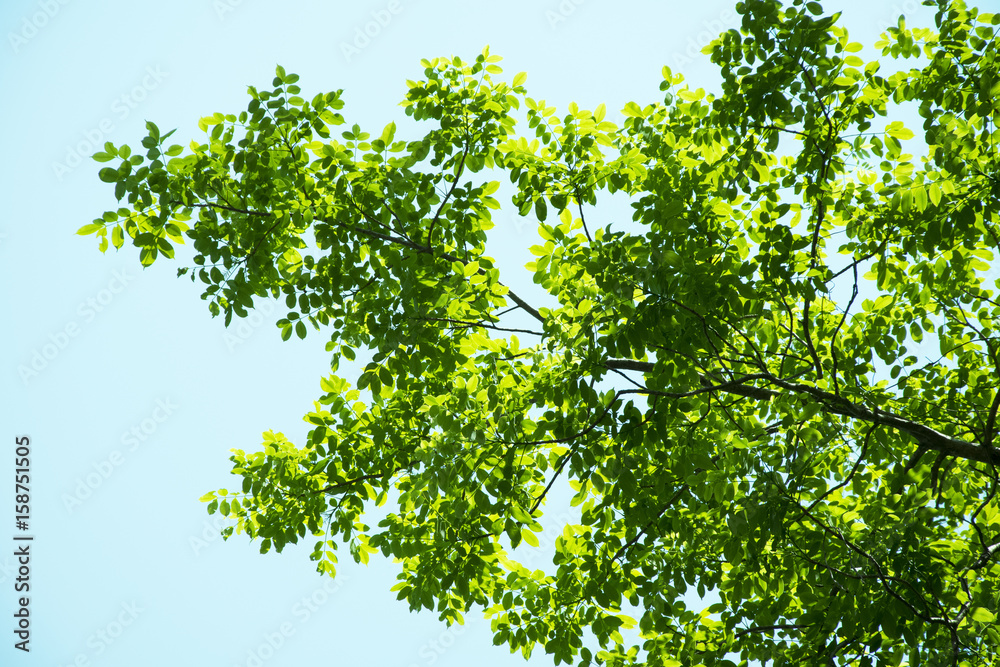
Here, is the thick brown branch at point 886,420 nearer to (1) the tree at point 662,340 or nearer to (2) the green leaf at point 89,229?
(1) the tree at point 662,340

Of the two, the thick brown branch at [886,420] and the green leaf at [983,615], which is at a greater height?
the thick brown branch at [886,420]

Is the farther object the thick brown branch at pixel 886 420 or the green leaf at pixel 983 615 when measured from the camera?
the thick brown branch at pixel 886 420

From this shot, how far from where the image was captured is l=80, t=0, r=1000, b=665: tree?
386 centimetres

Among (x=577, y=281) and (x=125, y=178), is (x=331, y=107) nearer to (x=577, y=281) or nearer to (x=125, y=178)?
(x=125, y=178)

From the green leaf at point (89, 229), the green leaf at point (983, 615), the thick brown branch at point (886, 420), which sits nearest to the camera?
the green leaf at point (983, 615)

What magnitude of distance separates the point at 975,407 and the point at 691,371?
2.46 metres

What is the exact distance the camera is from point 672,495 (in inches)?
176

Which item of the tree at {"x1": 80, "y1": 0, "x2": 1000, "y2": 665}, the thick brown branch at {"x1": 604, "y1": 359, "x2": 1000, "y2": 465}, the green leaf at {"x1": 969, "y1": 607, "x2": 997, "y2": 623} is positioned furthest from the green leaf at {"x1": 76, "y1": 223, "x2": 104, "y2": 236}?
the green leaf at {"x1": 969, "y1": 607, "x2": 997, "y2": 623}

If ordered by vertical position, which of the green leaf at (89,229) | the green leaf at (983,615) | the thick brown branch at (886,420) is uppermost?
Answer: the thick brown branch at (886,420)

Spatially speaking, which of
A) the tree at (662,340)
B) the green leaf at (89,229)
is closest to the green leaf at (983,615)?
the tree at (662,340)

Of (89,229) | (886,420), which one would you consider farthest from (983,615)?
(89,229)

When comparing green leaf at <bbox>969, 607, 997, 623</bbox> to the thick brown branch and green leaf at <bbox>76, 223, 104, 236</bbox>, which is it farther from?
green leaf at <bbox>76, 223, 104, 236</bbox>

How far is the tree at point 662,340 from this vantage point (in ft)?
12.7

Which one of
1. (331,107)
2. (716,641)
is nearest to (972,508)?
(716,641)
